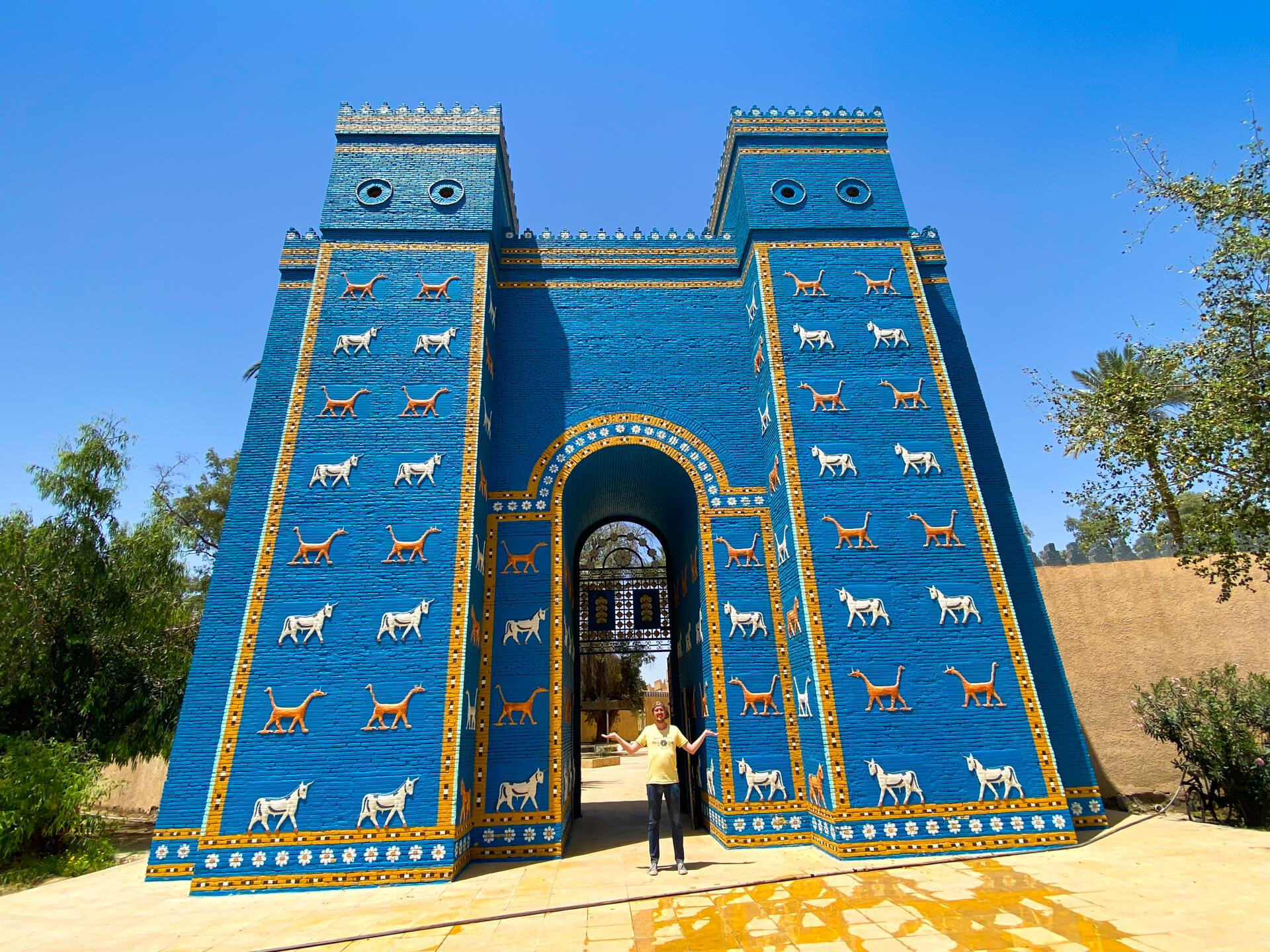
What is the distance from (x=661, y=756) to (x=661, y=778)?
0.86 feet

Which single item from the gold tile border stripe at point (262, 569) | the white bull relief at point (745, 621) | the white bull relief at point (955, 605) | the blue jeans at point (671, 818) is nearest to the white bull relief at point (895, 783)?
the white bull relief at point (955, 605)

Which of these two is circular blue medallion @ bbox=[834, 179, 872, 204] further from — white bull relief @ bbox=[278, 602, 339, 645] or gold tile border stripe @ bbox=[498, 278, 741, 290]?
white bull relief @ bbox=[278, 602, 339, 645]

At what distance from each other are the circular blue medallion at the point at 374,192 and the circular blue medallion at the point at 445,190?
2.38 ft

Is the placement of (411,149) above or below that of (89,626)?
above

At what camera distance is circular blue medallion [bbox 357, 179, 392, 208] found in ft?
37.1

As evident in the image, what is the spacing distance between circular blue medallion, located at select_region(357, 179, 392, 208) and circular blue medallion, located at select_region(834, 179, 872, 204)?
26.2 feet

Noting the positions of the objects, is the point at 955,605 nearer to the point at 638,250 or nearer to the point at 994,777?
the point at 994,777

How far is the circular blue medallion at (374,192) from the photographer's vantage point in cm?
1130

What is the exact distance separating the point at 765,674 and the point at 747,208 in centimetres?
794

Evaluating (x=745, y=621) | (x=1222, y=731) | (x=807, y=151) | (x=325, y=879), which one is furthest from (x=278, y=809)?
(x=1222, y=731)

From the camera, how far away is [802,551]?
9.30 m

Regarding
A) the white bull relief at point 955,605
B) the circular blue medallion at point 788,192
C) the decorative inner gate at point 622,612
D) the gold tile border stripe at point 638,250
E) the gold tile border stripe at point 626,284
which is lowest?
the white bull relief at point 955,605

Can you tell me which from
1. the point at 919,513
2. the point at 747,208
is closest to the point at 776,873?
the point at 919,513

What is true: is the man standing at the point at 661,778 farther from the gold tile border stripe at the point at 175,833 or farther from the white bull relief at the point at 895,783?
the gold tile border stripe at the point at 175,833
